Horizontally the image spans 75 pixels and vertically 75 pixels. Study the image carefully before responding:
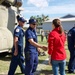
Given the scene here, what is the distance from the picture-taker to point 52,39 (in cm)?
604

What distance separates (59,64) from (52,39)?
2.26 feet

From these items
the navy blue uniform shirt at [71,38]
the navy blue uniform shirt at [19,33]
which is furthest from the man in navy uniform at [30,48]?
the navy blue uniform shirt at [71,38]

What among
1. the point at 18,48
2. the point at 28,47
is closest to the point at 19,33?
the point at 18,48

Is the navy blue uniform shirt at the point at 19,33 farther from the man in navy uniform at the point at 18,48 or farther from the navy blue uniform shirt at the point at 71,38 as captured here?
the navy blue uniform shirt at the point at 71,38

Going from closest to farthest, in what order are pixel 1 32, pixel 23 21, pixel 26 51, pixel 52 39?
pixel 52 39, pixel 26 51, pixel 23 21, pixel 1 32

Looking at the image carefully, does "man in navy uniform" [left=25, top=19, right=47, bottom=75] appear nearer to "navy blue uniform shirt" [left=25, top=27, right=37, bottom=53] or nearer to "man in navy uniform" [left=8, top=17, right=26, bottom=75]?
Answer: "navy blue uniform shirt" [left=25, top=27, right=37, bottom=53]

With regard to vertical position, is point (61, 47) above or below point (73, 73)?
above

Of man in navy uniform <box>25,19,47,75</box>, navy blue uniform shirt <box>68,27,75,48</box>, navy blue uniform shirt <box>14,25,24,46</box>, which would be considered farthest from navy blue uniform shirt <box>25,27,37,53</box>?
navy blue uniform shirt <box>68,27,75,48</box>

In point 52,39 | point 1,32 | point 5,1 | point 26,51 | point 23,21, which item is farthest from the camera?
point 5,1

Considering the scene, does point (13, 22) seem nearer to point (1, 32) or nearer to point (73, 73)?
point (1, 32)

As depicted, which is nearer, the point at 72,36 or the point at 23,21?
the point at 23,21

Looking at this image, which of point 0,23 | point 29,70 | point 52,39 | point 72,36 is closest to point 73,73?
point 72,36

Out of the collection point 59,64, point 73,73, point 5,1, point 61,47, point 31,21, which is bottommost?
point 73,73

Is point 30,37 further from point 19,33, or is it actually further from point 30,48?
point 19,33
